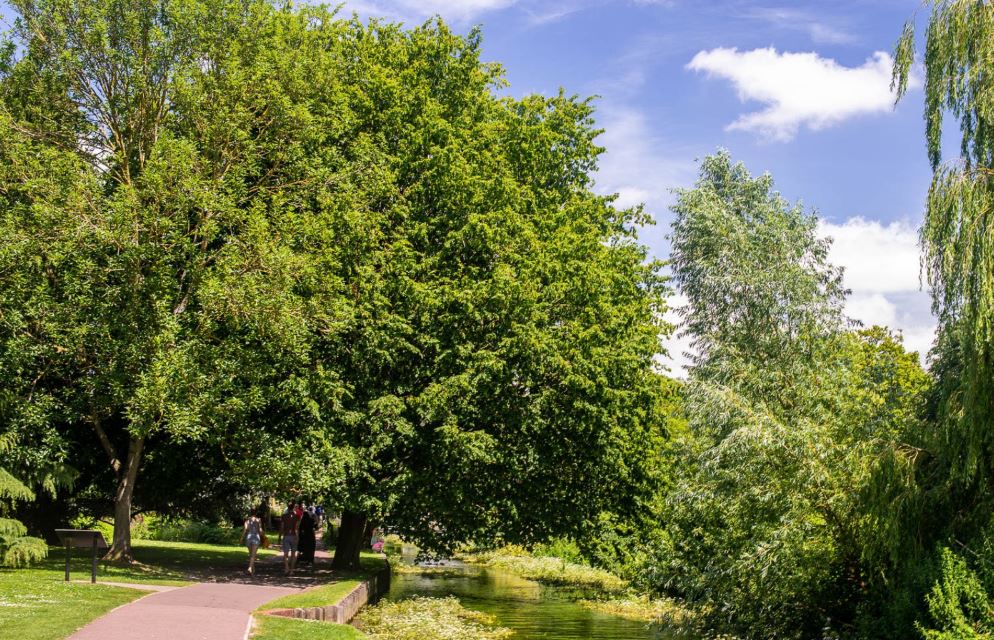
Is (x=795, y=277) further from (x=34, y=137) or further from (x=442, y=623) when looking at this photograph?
(x=34, y=137)

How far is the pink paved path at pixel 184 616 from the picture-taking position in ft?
42.0

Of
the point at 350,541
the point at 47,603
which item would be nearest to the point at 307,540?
the point at 350,541

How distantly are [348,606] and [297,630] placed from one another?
475 centimetres

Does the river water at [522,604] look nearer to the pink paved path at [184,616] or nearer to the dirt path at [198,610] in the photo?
the dirt path at [198,610]

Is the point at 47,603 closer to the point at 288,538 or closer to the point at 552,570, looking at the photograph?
the point at 288,538

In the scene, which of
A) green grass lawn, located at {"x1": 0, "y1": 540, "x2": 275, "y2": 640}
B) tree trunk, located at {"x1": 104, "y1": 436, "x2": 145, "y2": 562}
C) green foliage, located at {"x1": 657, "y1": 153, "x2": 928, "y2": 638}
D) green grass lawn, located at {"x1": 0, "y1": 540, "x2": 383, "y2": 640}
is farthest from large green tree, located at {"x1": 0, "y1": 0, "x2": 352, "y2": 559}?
green foliage, located at {"x1": 657, "y1": 153, "x2": 928, "y2": 638}

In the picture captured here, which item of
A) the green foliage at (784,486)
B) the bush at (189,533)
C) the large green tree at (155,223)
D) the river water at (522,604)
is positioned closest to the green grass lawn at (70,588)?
the large green tree at (155,223)

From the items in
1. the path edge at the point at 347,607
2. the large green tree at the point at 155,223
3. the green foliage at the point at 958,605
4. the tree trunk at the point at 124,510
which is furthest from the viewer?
A: the tree trunk at the point at 124,510

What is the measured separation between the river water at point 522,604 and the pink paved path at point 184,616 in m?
6.04

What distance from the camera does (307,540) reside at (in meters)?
30.4

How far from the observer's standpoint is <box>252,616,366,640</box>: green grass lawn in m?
13.8

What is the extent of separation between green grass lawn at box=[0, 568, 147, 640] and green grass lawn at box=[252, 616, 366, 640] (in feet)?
8.30

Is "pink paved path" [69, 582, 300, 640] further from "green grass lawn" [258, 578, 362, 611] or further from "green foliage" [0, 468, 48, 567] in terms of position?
"green foliage" [0, 468, 48, 567]

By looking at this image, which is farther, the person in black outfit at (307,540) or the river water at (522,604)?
the person in black outfit at (307,540)
